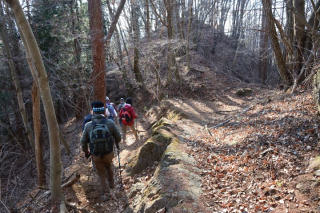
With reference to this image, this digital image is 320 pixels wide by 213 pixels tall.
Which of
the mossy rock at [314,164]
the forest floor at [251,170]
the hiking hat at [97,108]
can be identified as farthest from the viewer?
the hiking hat at [97,108]

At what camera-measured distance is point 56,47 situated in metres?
14.2

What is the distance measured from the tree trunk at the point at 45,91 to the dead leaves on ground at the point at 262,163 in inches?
120

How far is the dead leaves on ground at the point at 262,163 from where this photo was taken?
11.9ft

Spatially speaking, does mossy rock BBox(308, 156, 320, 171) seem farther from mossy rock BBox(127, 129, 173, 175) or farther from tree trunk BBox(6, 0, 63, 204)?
tree trunk BBox(6, 0, 63, 204)

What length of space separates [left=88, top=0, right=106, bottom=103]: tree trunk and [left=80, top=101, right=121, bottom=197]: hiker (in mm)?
2904

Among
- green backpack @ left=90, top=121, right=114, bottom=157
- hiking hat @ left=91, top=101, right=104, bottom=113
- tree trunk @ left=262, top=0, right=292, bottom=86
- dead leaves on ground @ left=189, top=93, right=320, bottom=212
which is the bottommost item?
dead leaves on ground @ left=189, top=93, right=320, bottom=212

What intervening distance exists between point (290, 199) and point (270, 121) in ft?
12.4

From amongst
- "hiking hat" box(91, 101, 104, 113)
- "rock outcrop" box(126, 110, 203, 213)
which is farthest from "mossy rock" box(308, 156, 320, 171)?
"hiking hat" box(91, 101, 104, 113)

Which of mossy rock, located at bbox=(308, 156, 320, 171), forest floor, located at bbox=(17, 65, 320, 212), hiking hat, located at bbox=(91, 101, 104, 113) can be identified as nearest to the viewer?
forest floor, located at bbox=(17, 65, 320, 212)

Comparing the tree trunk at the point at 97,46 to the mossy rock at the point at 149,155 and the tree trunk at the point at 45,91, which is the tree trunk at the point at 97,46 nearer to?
the mossy rock at the point at 149,155

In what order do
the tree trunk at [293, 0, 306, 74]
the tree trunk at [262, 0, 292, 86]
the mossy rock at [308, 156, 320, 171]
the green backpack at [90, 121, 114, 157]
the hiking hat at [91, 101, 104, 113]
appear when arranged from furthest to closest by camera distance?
the tree trunk at [293, 0, 306, 74], the tree trunk at [262, 0, 292, 86], the hiking hat at [91, 101, 104, 113], the green backpack at [90, 121, 114, 157], the mossy rock at [308, 156, 320, 171]

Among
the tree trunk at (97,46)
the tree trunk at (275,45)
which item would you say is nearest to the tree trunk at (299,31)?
the tree trunk at (275,45)

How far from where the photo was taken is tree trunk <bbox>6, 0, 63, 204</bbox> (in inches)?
144

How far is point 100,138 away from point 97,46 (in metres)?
4.14
